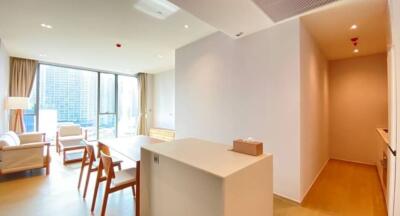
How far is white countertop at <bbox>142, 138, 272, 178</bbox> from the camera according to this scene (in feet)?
3.93

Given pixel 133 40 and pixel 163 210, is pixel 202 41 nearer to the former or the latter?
pixel 133 40

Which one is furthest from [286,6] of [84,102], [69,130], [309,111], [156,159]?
[84,102]

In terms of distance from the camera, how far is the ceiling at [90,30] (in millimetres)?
2568

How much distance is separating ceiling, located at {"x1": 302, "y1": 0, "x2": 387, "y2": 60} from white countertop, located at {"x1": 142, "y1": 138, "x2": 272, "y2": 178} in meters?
2.23

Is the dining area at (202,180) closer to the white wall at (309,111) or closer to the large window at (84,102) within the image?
the white wall at (309,111)

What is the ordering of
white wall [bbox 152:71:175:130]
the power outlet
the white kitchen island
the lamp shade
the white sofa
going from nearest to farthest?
the white kitchen island, the power outlet, the white sofa, the lamp shade, white wall [bbox 152:71:175:130]

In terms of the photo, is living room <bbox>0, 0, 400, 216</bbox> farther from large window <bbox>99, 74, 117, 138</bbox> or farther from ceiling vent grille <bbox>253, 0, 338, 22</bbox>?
large window <bbox>99, 74, 117, 138</bbox>

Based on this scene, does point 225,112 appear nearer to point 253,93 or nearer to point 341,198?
point 253,93

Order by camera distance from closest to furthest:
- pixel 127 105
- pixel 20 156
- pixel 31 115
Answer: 1. pixel 20 156
2. pixel 31 115
3. pixel 127 105

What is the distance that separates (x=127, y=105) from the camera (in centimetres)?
762

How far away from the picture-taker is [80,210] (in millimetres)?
2266

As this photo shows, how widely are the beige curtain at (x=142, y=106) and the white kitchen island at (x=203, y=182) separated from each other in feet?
19.5

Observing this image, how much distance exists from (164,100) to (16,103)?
4.22 m

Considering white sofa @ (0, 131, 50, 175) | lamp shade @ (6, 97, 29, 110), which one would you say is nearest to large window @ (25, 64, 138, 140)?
lamp shade @ (6, 97, 29, 110)
